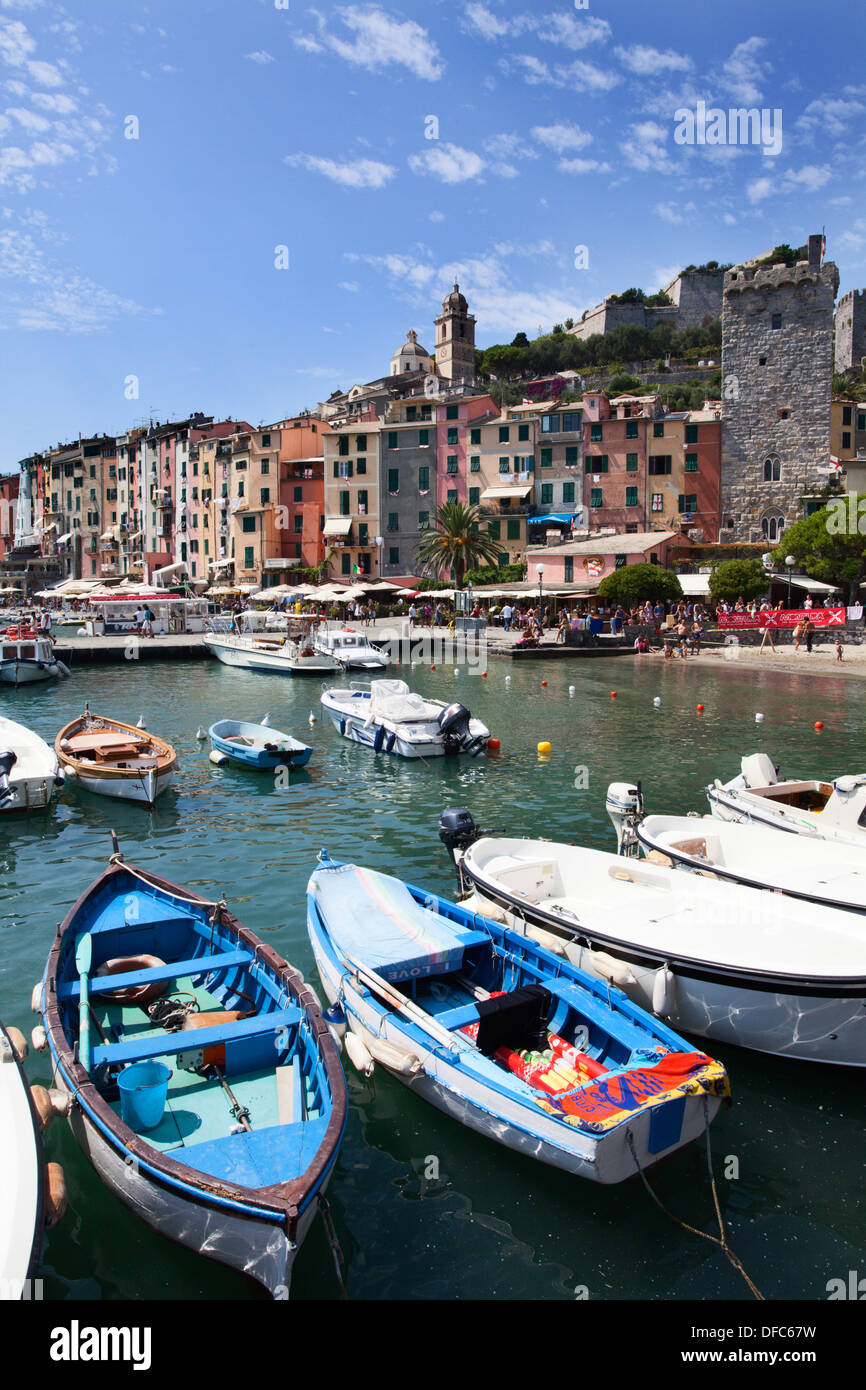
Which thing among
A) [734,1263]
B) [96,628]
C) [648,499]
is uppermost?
[648,499]

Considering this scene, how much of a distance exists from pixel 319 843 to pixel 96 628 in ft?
155

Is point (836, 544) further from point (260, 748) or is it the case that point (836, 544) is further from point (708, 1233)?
point (708, 1233)

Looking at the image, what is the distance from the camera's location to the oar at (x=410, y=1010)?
7.83 m

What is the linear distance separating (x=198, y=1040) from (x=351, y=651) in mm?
35983

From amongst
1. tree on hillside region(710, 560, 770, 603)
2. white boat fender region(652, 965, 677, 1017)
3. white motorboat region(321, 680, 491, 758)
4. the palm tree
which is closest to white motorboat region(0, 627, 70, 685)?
white motorboat region(321, 680, 491, 758)

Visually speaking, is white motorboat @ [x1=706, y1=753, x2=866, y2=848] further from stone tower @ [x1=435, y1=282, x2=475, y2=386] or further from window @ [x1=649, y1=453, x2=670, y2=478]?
stone tower @ [x1=435, y1=282, x2=475, y2=386]

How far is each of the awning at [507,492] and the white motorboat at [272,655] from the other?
22.4 metres

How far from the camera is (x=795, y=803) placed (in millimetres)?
16234

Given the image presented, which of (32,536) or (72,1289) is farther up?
(32,536)

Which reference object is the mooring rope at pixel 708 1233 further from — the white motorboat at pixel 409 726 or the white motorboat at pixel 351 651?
the white motorboat at pixel 351 651

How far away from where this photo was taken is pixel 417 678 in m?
41.2

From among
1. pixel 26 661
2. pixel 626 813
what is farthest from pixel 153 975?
pixel 26 661
